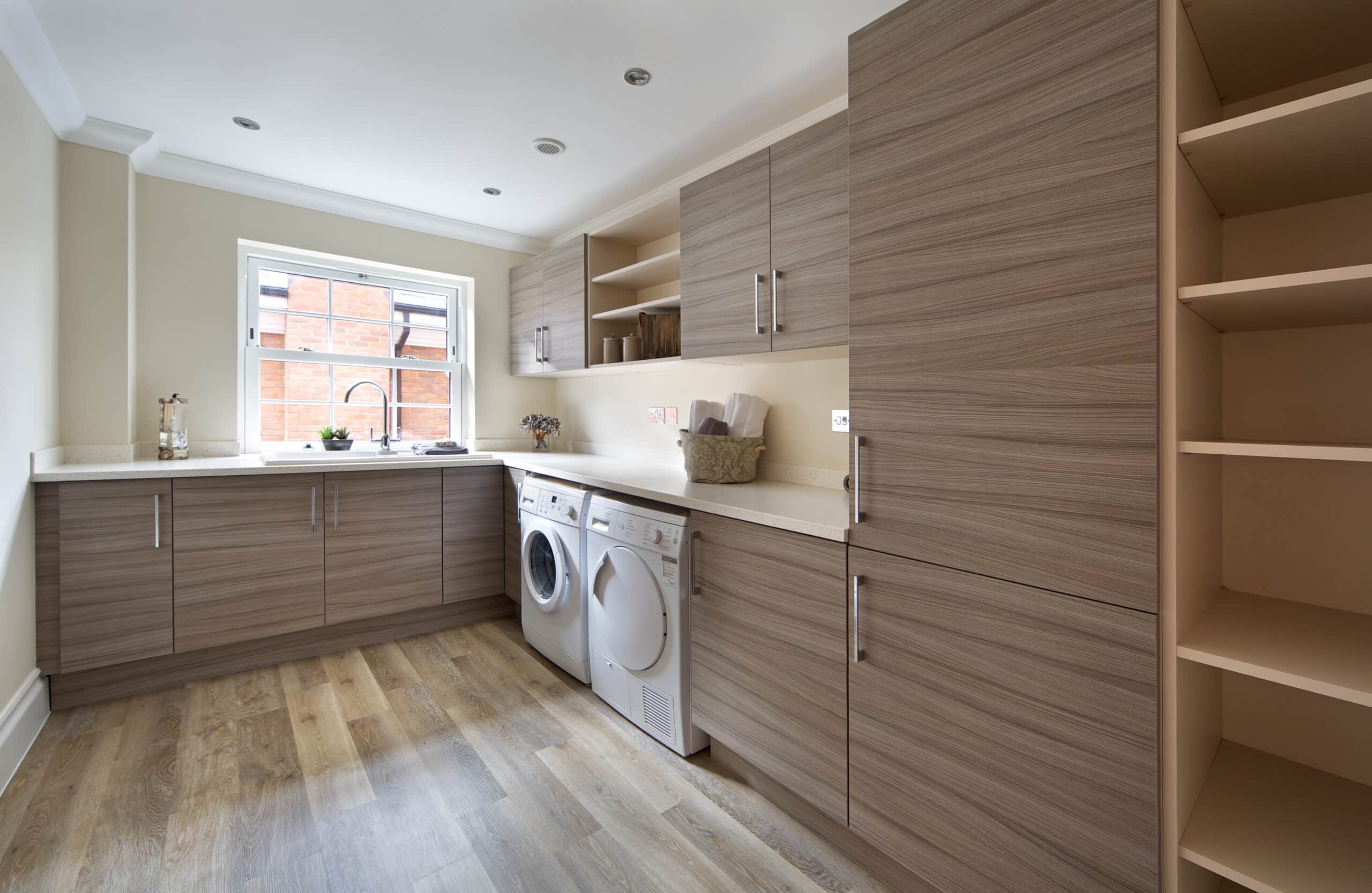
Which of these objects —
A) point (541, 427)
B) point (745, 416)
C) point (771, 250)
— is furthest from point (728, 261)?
point (541, 427)

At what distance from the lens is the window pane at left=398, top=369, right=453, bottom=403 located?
3.67 metres

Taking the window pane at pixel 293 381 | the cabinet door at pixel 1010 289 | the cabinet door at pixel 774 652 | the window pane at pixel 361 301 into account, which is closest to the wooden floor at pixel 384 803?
the cabinet door at pixel 774 652

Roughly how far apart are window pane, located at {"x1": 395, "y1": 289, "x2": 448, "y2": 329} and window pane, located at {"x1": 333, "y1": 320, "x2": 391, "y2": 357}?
13cm

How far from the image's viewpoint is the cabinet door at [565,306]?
3.18 m

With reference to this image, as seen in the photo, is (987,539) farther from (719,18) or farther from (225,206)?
(225,206)

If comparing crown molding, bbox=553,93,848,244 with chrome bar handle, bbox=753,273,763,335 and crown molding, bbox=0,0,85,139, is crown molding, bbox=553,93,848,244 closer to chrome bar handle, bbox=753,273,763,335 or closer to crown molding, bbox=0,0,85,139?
chrome bar handle, bbox=753,273,763,335

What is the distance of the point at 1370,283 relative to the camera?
83 centimetres

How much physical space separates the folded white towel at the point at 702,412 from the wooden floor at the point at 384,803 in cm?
123

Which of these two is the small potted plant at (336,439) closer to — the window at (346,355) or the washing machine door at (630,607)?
the window at (346,355)

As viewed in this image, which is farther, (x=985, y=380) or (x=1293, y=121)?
(x=985, y=380)

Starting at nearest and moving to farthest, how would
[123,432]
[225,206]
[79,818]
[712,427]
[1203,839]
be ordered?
[1203,839] → [79,818] → [712,427] → [123,432] → [225,206]

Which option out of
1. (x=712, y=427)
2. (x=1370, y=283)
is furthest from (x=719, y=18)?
(x=1370, y=283)

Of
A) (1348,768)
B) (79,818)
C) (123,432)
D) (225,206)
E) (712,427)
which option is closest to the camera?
(1348,768)

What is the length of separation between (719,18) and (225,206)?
109 inches
